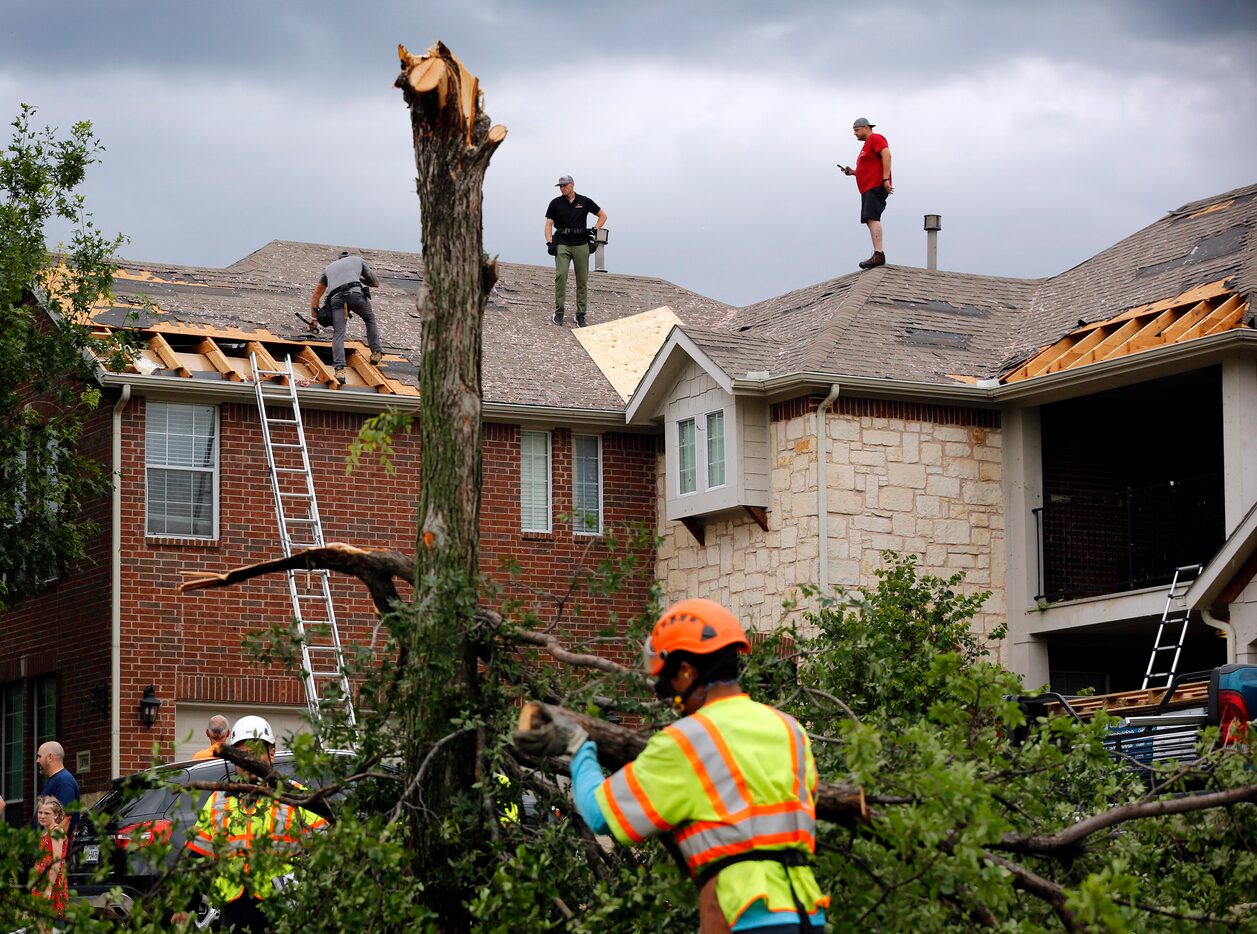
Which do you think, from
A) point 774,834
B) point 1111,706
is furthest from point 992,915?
point 1111,706

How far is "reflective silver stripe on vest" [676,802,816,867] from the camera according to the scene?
5.47 meters

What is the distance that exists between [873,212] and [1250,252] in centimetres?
435

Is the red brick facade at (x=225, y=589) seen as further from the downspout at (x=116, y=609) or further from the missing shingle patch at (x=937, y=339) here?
the missing shingle patch at (x=937, y=339)

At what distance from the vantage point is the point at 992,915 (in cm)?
648

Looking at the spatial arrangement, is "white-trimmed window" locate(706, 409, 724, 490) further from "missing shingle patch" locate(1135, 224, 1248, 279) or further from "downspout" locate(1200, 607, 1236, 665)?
"downspout" locate(1200, 607, 1236, 665)

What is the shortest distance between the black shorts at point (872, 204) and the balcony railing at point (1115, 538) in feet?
12.7

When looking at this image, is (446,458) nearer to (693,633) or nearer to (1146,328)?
(693,633)

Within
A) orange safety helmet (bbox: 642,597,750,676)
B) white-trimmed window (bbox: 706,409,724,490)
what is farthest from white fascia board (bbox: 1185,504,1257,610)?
orange safety helmet (bbox: 642,597,750,676)

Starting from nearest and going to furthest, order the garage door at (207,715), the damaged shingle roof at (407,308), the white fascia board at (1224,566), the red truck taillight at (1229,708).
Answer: the red truck taillight at (1229,708)
the white fascia board at (1224,566)
the garage door at (207,715)
the damaged shingle roof at (407,308)

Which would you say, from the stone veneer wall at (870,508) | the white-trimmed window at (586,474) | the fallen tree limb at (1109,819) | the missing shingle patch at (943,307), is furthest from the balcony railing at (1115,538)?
the fallen tree limb at (1109,819)

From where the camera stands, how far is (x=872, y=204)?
21688 millimetres

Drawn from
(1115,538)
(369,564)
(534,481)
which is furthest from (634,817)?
(1115,538)

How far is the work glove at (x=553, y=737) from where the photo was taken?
238 inches

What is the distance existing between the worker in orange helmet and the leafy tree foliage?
11763mm
